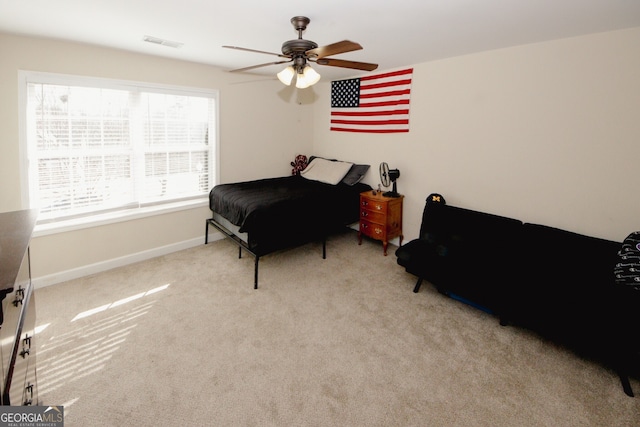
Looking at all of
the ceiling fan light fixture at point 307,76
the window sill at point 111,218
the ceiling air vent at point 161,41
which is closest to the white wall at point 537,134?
the ceiling fan light fixture at point 307,76

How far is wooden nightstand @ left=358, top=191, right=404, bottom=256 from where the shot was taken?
4.04 m

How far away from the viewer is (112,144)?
3525mm

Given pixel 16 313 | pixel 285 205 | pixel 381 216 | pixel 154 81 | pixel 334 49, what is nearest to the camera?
pixel 16 313

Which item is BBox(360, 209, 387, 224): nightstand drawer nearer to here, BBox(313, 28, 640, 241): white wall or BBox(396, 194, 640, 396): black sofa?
BBox(313, 28, 640, 241): white wall

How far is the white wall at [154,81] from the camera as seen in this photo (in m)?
2.89

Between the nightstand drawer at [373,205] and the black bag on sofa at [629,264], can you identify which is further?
the nightstand drawer at [373,205]

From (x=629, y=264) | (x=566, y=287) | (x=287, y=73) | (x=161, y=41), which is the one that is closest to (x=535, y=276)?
(x=566, y=287)

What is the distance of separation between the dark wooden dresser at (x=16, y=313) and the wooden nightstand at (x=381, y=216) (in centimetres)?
327

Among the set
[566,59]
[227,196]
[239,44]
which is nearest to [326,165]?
[227,196]

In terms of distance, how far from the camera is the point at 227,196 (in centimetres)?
378

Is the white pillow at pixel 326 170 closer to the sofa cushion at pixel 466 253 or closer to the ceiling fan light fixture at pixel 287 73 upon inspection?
the sofa cushion at pixel 466 253

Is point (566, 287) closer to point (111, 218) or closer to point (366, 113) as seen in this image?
point (366, 113)

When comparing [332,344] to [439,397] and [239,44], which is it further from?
[239,44]

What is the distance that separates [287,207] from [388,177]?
1.57m
